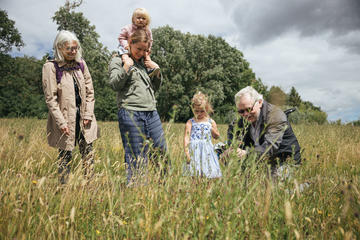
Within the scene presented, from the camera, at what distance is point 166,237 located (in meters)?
1.27

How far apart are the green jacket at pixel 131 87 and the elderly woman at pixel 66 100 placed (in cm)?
50

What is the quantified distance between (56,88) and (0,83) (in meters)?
26.5

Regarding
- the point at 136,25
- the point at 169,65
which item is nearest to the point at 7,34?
the point at 169,65

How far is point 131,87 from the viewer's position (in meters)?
2.58

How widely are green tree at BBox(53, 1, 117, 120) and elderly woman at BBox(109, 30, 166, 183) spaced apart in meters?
21.3

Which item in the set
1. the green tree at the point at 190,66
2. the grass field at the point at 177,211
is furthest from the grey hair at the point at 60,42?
the green tree at the point at 190,66

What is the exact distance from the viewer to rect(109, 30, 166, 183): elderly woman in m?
2.50

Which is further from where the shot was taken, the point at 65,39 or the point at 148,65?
the point at 148,65

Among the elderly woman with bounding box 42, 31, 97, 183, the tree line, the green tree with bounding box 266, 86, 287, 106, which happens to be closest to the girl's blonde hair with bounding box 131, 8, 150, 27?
the elderly woman with bounding box 42, 31, 97, 183

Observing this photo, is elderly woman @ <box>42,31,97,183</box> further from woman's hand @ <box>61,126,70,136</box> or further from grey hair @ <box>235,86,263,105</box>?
grey hair @ <box>235,86,263,105</box>

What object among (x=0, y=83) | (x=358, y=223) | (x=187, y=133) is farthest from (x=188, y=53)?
(x=358, y=223)

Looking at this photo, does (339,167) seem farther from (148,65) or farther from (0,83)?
(0,83)

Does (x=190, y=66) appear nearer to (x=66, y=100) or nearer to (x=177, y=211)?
(x=66, y=100)

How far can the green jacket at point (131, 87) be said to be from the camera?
2.50m
